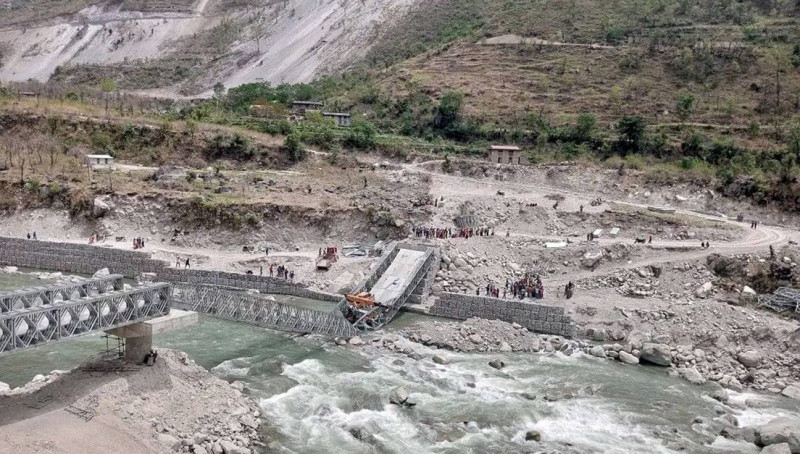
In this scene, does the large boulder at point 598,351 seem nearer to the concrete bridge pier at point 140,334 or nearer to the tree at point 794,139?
the concrete bridge pier at point 140,334

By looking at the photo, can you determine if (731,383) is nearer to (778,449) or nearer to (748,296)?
(778,449)

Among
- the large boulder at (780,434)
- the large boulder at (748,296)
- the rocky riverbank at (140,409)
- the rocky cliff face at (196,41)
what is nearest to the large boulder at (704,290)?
the large boulder at (748,296)

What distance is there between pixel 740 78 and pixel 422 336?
65.7m

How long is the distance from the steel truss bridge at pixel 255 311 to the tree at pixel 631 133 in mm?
44775

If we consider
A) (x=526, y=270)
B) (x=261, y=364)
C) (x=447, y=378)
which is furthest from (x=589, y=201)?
(x=261, y=364)

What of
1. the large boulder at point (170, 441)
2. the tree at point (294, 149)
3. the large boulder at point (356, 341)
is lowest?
the large boulder at point (356, 341)

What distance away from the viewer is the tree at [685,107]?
77.9 meters

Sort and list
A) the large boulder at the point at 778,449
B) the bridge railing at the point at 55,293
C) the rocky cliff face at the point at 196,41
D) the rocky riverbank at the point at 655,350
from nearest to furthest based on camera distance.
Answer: the bridge railing at the point at 55,293 → the large boulder at the point at 778,449 → the rocky riverbank at the point at 655,350 → the rocky cliff face at the point at 196,41

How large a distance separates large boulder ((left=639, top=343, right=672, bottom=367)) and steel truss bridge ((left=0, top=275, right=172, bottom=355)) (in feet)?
75.5

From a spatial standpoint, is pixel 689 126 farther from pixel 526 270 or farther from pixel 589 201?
pixel 526 270

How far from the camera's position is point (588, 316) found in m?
39.8

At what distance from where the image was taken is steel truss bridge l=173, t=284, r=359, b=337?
113 feet

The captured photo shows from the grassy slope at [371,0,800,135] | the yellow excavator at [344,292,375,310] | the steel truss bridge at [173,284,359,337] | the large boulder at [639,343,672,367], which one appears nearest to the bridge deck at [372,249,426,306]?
the yellow excavator at [344,292,375,310]

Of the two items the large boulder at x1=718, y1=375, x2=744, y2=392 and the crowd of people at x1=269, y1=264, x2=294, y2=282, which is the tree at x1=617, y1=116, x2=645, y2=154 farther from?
the large boulder at x1=718, y1=375, x2=744, y2=392
